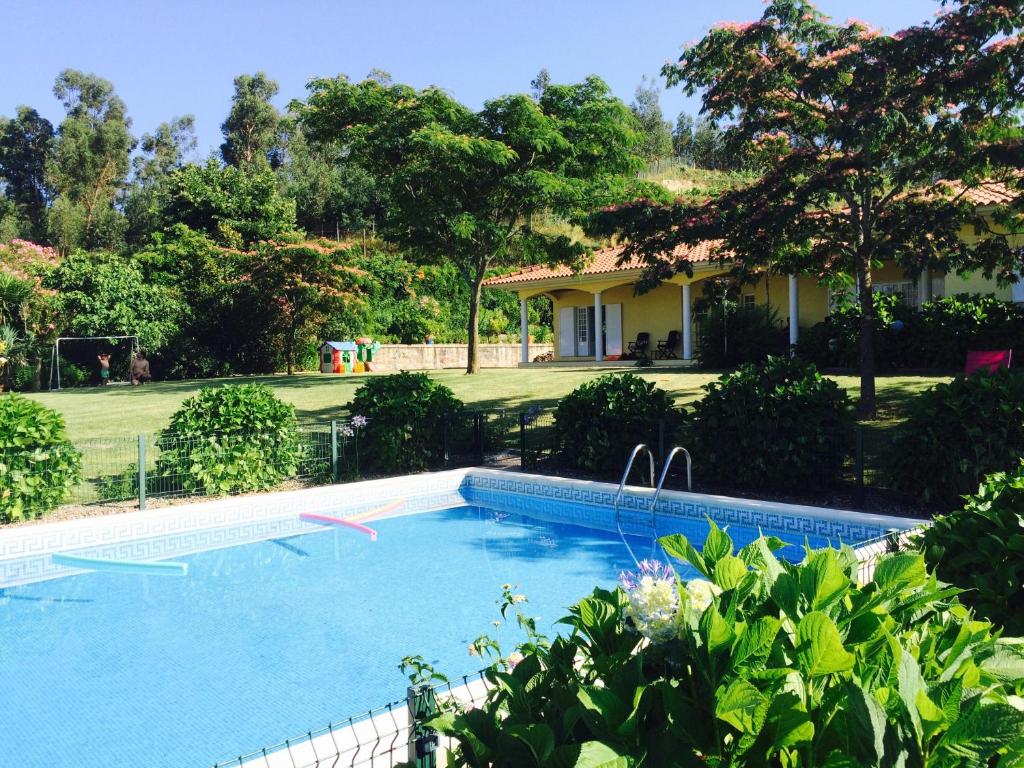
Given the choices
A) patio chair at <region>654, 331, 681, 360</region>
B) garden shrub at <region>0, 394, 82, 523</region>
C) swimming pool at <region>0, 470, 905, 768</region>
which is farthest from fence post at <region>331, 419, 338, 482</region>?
patio chair at <region>654, 331, 681, 360</region>

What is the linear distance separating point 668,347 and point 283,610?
21.0 metres

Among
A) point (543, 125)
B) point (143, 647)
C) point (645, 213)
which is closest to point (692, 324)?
point (543, 125)

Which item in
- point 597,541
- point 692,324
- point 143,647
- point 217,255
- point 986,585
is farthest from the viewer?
point 217,255

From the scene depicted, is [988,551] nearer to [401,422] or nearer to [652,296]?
[401,422]

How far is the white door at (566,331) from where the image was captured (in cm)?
3175

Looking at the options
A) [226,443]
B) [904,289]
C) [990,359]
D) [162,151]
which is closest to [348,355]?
[904,289]

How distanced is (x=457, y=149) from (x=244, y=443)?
1098 centimetres

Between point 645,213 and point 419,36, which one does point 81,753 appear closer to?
point 645,213

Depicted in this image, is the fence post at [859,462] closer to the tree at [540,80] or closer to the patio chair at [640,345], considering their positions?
the patio chair at [640,345]

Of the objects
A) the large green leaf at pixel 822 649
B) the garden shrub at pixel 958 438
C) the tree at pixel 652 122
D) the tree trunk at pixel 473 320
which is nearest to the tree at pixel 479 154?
the tree trunk at pixel 473 320

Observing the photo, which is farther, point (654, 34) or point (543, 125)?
point (543, 125)

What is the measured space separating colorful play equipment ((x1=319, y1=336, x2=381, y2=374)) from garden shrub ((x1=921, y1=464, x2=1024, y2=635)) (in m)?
28.1

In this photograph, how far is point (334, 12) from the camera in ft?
69.2

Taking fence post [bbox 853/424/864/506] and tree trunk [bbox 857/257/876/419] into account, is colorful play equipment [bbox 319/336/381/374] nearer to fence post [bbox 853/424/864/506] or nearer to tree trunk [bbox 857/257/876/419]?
tree trunk [bbox 857/257/876/419]
